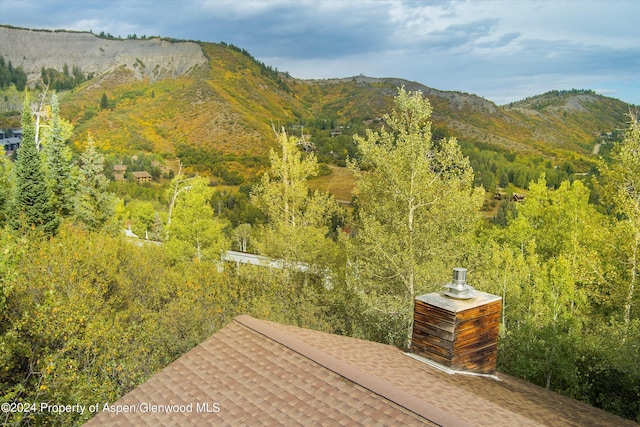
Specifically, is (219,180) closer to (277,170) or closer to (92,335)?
(277,170)

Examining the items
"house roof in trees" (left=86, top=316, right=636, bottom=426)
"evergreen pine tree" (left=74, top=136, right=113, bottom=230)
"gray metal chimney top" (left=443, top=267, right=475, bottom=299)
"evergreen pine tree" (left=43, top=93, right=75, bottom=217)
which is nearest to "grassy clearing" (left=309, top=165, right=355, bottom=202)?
"evergreen pine tree" (left=74, top=136, right=113, bottom=230)

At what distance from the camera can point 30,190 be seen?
24.0 m

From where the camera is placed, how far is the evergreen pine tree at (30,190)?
23.8 metres

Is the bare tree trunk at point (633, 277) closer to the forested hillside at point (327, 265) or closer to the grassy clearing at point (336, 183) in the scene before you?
the forested hillside at point (327, 265)

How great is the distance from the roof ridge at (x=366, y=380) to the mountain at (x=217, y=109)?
8287cm

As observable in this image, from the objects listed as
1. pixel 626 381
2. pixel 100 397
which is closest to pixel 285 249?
pixel 100 397

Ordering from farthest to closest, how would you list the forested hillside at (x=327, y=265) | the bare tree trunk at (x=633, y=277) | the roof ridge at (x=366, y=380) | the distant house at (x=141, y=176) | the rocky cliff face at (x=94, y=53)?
the rocky cliff face at (x=94, y=53), the distant house at (x=141, y=176), the bare tree trunk at (x=633, y=277), the forested hillside at (x=327, y=265), the roof ridge at (x=366, y=380)

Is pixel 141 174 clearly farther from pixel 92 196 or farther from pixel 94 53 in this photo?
pixel 94 53

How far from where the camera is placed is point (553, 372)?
12617 millimetres

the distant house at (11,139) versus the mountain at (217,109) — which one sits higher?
the mountain at (217,109)

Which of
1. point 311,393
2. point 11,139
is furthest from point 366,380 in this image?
point 11,139

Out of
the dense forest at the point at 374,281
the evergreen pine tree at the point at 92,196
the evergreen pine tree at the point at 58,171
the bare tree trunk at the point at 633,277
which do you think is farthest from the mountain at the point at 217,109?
the bare tree trunk at the point at 633,277

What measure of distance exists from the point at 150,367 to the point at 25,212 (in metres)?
16.7

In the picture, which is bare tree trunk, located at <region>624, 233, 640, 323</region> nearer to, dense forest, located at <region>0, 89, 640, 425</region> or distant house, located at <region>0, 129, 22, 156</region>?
dense forest, located at <region>0, 89, 640, 425</region>
